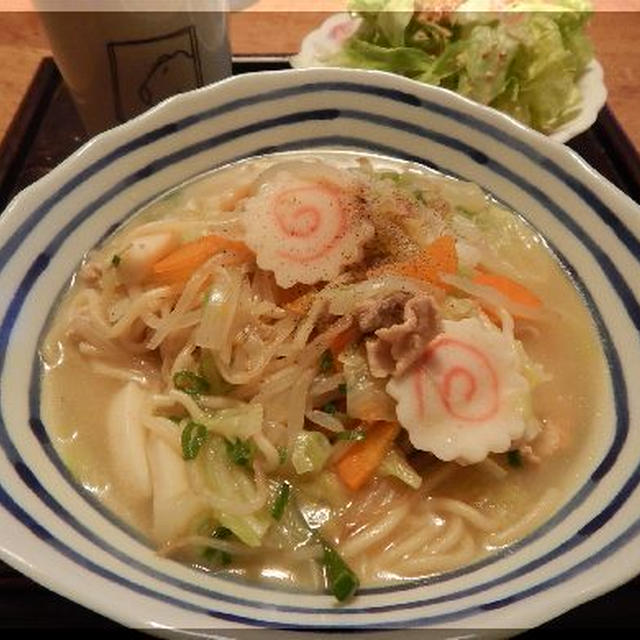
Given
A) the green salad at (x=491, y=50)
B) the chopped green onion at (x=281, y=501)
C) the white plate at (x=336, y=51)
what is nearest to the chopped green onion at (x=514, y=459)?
the chopped green onion at (x=281, y=501)

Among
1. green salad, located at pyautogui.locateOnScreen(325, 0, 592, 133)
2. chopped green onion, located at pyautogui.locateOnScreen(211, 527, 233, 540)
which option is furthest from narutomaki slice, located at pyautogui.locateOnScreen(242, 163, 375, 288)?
green salad, located at pyautogui.locateOnScreen(325, 0, 592, 133)

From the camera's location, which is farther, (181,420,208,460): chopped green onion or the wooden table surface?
the wooden table surface

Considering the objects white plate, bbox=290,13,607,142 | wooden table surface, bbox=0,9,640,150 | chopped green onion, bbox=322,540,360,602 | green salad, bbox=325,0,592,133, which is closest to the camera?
chopped green onion, bbox=322,540,360,602

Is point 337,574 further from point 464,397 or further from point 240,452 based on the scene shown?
point 464,397

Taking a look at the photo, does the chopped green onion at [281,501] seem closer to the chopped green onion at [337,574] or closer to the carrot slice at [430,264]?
the chopped green onion at [337,574]

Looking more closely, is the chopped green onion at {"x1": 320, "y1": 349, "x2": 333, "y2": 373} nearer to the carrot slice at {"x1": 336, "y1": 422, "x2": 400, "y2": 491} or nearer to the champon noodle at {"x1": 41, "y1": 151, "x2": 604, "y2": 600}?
the champon noodle at {"x1": 41, "y1": 151, "x2": 604, "y2": 600}

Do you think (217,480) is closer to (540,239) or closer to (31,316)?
(31,316)

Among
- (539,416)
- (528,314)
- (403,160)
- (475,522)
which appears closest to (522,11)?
(403,160)
